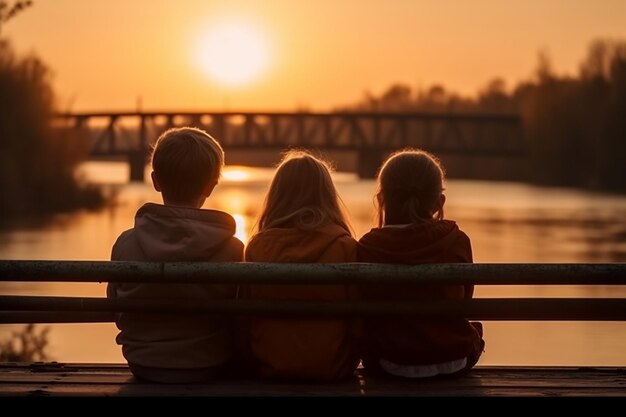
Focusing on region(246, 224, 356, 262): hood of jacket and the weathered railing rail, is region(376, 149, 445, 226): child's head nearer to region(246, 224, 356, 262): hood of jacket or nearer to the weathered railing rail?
region(246, 224, 356, 262): hood of jacket

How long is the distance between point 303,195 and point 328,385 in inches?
24.7

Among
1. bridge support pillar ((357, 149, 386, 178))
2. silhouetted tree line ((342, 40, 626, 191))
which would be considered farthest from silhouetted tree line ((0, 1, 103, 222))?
bridge support pillar ((357, 149, 386, 178))

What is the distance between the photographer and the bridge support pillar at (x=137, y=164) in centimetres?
7575

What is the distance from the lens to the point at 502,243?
3347 centimetres

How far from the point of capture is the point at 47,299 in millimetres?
4254

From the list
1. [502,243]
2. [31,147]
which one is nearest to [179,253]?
[502,243]

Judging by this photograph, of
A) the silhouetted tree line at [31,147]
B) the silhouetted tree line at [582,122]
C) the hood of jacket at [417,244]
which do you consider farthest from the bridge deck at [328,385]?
the silhouetted tree line at [582,122]

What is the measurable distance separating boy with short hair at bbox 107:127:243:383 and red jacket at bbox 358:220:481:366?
18.1 inches

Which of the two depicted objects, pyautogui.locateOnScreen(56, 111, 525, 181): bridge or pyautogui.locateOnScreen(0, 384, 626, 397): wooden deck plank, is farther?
pyautogui.locateOnScreen(56, 111, 525, 181): bridge

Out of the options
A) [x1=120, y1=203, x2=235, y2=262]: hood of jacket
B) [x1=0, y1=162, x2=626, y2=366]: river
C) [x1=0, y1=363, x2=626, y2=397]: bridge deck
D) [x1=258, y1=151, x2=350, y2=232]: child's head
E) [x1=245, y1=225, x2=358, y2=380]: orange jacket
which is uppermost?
[x1=258, y1=151, x2=350, y2=232]: child's head

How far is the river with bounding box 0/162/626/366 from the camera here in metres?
15.0

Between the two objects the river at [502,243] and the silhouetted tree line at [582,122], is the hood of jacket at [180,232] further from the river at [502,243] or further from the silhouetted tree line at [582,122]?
the silhouetted tree line at [582,122]

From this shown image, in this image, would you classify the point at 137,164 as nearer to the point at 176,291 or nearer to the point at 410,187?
the point at 410,187

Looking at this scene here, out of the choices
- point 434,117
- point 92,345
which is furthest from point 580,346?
point 434,117
